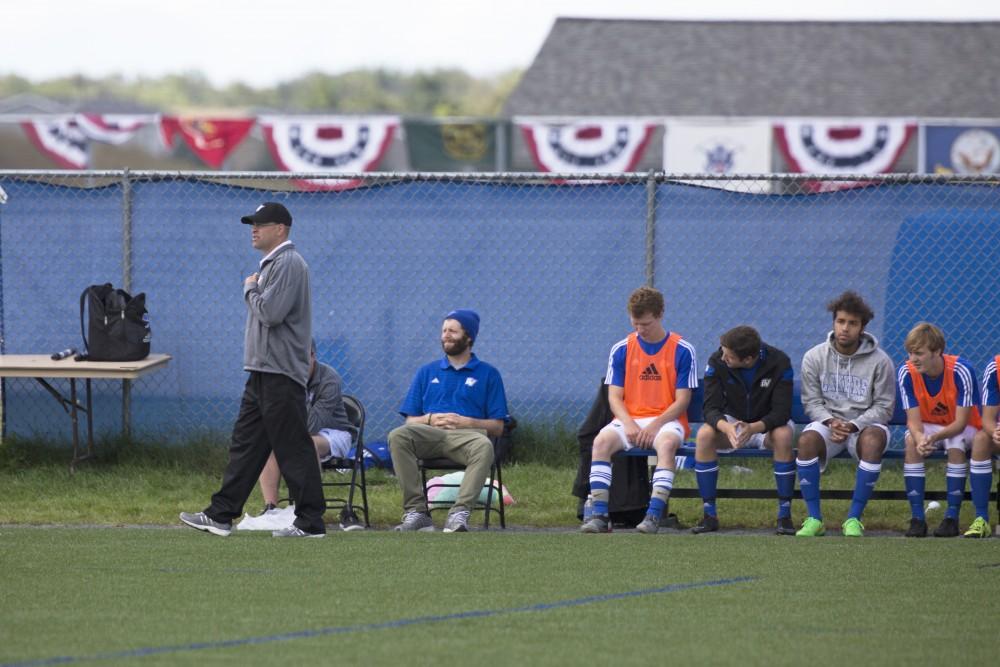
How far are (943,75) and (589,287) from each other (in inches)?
1108

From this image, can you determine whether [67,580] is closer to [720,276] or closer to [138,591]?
[138,591]

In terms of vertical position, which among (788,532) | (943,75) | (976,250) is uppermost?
(943,75)

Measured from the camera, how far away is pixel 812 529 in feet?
30.8

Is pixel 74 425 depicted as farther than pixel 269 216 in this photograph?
Yes

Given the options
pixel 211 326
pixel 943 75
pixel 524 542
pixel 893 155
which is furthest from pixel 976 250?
pixel 943 75

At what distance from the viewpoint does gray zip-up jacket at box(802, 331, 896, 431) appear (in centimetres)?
952

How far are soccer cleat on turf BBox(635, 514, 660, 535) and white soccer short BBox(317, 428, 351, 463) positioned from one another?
191 centimetres

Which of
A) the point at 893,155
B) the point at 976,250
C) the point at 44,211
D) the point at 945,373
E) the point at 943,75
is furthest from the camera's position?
the point at 943,75

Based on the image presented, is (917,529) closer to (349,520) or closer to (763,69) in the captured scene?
(349,520)

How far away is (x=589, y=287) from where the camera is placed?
38.3ft

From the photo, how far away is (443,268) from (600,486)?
2.89 m

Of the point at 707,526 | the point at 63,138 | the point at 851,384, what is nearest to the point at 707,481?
the point at 707,526

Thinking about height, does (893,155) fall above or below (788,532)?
above

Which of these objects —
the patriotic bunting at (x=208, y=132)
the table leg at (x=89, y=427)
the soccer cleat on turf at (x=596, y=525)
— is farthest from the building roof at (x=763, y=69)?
the soccer cleat on turf at (x=596, y=525)
